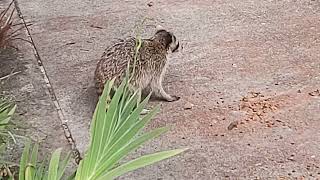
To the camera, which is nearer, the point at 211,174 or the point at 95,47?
the point at 211,174

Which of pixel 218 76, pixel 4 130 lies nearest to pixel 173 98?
pixel 218 76

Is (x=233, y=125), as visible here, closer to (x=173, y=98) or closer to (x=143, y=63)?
(x=173, y=98)

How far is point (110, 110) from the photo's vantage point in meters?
2.21

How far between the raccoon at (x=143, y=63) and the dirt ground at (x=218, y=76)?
132 mm

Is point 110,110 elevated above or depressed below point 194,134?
above

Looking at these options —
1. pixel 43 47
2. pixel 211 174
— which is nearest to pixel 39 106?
pixel 43 47

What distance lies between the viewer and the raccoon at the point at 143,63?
4535mm

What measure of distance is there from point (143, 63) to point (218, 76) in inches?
21.4

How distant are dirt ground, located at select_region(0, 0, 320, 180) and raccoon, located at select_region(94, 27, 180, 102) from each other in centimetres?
13

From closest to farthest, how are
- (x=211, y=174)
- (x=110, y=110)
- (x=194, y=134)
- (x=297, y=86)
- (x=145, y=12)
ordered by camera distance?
(x=110, y=110), (x=211, y=174), (x=194, y=134), (x=297, y=86), (x=145, y=12)

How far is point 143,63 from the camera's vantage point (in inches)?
185

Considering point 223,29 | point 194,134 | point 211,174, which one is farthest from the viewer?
point 223,29

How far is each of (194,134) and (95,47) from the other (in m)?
1.38

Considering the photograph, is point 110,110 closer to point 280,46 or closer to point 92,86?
point 92,86
